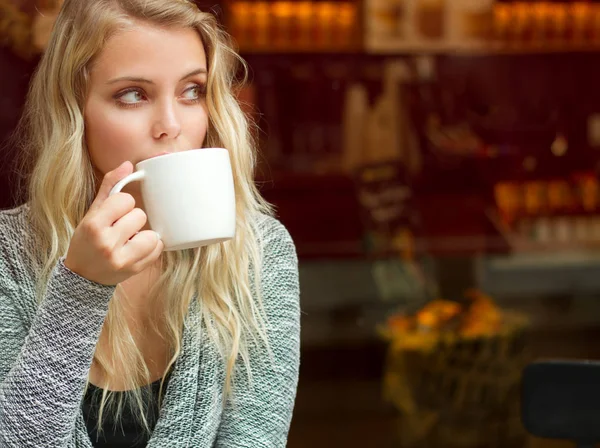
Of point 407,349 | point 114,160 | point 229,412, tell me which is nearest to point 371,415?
point 407,349

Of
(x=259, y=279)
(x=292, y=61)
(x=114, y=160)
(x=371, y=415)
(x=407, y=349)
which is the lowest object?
(x=371, y=415)

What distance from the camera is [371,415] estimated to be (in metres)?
2.63

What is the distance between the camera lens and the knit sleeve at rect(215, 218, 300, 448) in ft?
3.62

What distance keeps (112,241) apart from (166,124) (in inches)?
7.8

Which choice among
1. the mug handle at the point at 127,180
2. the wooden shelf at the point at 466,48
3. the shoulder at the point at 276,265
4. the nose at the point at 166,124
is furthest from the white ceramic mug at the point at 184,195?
the wooden shelf at the point at 466,48

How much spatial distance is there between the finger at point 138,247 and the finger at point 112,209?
0.08ft

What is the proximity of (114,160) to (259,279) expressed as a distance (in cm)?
23

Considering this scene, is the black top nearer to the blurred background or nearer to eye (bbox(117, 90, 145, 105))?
eye (bbox(117, 90, 145, 105))

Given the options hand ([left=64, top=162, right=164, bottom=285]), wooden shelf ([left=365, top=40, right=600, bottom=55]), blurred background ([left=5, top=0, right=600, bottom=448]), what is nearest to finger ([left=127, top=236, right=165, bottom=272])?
hand ([left=64, top=162, right=164, bottom=285])

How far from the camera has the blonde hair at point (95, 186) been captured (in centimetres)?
107

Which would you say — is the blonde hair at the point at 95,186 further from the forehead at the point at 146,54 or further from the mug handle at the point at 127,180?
the mug handle at the point at 127,180

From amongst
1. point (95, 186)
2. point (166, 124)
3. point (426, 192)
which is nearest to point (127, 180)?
point (166, 124)

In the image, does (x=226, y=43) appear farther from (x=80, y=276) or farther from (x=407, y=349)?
(x=407, y=349)

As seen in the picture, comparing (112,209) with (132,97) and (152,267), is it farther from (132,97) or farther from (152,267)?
(152,267)
